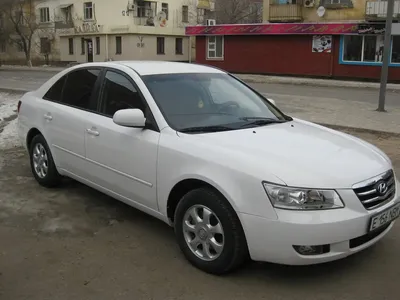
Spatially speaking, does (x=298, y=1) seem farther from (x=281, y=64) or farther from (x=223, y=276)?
(x=223, y=276)

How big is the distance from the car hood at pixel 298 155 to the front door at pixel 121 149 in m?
0.50

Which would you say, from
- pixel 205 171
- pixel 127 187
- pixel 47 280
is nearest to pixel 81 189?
pixel 127 187

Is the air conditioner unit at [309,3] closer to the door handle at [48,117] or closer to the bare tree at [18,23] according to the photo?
A: the bare tree at [18,23]

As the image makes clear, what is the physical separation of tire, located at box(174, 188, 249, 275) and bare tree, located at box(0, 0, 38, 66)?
1746 inches

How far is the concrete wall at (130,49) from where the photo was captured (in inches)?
1726

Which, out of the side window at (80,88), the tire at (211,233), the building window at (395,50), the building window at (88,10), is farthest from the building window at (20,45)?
the tire at (211,233)

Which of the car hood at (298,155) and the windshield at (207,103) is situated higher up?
the windshield at (207,103)

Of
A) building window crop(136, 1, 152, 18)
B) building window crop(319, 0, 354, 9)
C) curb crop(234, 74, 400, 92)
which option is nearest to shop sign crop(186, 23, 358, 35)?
building window crop(319, 0, 354, 9)

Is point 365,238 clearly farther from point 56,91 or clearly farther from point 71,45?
point 71,45

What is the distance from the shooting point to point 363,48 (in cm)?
2856

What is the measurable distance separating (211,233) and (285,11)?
99.9 ft

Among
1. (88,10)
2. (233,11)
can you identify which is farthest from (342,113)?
(233,11)

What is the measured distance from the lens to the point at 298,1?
104 feet

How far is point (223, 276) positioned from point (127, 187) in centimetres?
126
